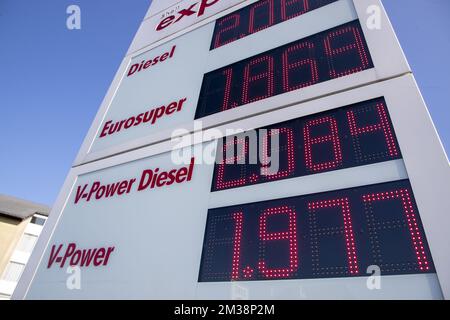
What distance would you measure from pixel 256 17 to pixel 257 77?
1281mm

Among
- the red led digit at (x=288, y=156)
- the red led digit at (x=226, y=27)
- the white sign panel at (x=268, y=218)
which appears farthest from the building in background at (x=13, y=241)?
the red led digit at (x=288, y=156)

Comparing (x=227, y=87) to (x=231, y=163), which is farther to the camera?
(x=227, y=87)

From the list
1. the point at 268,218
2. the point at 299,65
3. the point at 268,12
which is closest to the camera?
the point at 268,218

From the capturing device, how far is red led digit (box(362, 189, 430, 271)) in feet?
5.39

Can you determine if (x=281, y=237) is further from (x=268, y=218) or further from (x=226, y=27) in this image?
(x=226, y=27)

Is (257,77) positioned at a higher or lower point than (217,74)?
lower

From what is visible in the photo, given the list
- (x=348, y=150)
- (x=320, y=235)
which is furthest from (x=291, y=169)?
(x=320, y=235)

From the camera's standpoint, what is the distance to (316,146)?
2.37 meters

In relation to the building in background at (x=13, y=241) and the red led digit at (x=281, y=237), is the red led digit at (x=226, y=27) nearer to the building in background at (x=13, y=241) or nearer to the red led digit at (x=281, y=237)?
the red led digit at (x=281, y=237)

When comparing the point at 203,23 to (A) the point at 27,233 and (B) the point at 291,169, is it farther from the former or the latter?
(A) the point at 27,233

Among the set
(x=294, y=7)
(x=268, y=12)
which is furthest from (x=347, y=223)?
(x=268, y=12)

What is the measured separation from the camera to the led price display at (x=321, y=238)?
1.74 meters

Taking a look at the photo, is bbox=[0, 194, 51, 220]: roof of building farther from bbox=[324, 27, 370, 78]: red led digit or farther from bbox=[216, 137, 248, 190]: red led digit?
bbox=[324, 27, 370, 78]: red led digit
